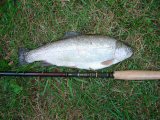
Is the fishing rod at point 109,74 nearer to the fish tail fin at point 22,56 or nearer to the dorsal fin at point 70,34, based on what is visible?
the fish tail fin at point 22,56

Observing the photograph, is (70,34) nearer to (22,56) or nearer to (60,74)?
(60,74)

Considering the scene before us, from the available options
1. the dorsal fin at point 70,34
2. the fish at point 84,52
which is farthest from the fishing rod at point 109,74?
the dorsal fin at point 70,34

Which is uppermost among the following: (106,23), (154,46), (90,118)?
(106,23)

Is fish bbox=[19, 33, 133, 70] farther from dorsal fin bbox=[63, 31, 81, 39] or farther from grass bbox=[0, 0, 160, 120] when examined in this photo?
grass bbox=[0, 0, 160, 120]

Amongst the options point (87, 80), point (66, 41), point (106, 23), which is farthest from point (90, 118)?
point (106, 23)

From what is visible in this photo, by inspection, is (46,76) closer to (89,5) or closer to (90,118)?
(90,118)

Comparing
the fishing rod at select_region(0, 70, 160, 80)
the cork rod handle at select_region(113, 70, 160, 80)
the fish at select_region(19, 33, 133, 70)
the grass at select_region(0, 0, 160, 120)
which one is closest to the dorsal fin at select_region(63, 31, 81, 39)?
the fish at select_region(19, 33, 133, 70)

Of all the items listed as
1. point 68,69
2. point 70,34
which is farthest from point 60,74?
point 70,34
